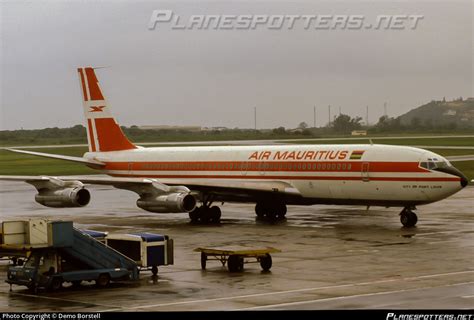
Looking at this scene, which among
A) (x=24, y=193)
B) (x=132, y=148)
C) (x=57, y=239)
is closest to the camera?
(x=57, y=239)

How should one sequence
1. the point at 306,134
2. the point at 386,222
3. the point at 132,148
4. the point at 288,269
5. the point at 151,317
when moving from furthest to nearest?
the point at 306,134 → the point at 132,148 → the point at 386,222 → the point at 288,269 → the point at 151,317

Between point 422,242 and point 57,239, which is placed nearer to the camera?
point 57,239

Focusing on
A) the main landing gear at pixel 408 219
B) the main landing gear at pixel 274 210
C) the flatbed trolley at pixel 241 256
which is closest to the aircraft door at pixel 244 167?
the main landing gear at pixel 274 210

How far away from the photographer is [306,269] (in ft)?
97.9

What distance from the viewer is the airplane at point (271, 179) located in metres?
41.1

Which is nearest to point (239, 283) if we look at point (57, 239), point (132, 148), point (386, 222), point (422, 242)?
point (57, 239)

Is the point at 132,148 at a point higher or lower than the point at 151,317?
higher

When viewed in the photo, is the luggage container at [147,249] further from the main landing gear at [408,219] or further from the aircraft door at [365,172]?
the main landing gear at [408,219]

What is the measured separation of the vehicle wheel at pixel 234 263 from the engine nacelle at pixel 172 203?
1336 cm

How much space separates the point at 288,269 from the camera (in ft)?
98.1

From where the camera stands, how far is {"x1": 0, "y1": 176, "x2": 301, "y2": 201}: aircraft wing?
144ft

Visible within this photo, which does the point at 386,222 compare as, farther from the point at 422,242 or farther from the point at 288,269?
the point at 288,269

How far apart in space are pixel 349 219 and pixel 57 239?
22654mm

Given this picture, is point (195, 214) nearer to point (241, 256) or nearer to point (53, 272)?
point (241, 256)
